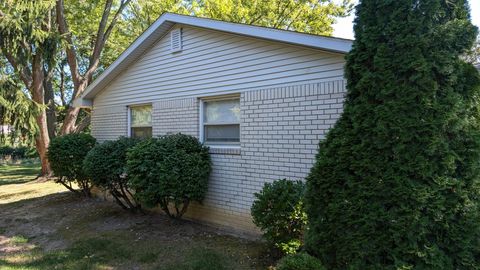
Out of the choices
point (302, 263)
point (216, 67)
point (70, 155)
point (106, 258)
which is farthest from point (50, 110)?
point (302, 263)

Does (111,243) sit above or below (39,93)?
below

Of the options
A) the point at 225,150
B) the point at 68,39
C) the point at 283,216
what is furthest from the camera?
the point at 68,39

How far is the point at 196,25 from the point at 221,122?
2012 mm

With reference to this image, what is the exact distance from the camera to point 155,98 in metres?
8.39

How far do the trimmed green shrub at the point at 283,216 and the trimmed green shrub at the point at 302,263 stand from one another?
4.26 feet

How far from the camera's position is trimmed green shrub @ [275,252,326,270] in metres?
3.21

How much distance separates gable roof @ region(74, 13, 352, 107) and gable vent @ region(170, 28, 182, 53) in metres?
0.18

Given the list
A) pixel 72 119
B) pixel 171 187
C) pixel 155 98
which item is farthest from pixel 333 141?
pixel 72 119

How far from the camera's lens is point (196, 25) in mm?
7043

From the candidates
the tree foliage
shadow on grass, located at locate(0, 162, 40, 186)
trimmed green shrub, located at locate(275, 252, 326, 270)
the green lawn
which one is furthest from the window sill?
the tree foliage

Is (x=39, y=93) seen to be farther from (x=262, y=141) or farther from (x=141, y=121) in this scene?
(x=262, y=141)

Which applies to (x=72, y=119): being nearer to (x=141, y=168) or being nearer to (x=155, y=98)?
(x=155, y=98)

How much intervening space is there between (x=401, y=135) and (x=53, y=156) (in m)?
9.12

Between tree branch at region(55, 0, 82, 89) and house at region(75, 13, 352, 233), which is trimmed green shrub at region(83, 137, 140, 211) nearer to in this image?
house at region(75, 13, 352, 233)
